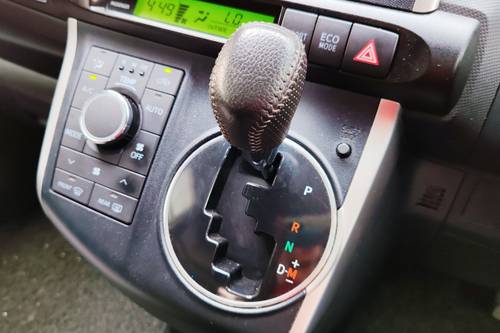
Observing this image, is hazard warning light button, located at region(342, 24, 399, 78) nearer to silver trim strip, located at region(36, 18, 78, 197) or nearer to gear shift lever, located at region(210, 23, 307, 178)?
gear shift lever, located at region(210, 23, 307, 178)

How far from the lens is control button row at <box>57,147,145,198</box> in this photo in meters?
0.54

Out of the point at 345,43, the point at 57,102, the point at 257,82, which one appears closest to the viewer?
the point at 257,82

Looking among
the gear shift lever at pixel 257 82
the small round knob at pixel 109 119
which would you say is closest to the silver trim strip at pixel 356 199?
the gear shift lever at pixel 257 82

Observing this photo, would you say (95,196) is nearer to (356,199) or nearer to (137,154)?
→ (137,154)

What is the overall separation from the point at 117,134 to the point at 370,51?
0.24 meters

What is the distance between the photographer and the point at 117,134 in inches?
21.0

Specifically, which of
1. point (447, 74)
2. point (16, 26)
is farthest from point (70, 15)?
point (447, 74)

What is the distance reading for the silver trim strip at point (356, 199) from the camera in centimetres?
45

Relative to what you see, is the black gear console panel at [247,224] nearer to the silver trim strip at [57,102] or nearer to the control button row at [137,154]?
the control button row at [137,154]

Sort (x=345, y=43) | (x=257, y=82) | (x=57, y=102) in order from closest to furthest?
(x=257, y=82) < (x=345, y=43) < (x=57, y=102)

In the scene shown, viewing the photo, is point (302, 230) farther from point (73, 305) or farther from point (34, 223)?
point (34, 223)

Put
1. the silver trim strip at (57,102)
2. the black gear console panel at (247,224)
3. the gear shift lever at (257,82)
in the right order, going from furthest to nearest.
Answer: the silver trim strip at (57,102)
the black gear console panel at (247,224)
the gear shift lever at (257,82)

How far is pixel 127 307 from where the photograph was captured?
2.85 ft

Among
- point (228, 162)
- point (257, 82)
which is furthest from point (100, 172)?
point (257, 82)
